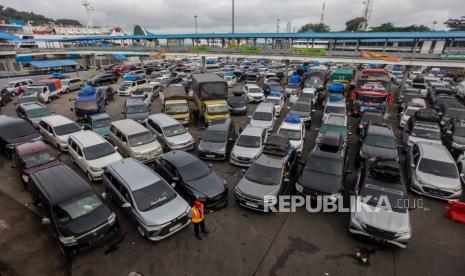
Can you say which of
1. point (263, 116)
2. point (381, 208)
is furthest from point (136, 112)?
point (381, 208)

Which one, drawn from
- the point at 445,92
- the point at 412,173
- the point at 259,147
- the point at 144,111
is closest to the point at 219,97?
the point at 144,111

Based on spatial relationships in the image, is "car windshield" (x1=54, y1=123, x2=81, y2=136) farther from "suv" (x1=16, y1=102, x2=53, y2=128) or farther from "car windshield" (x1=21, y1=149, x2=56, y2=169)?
"suv" (x1=16, y1=102, x2=53, y2=128)

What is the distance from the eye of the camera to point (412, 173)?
10.6 meters

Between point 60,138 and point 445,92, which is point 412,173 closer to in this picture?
point 60,138

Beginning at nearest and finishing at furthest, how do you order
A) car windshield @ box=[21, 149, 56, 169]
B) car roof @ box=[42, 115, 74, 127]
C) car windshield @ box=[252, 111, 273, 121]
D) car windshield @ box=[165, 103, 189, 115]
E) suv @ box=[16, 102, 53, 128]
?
1. car windshield @ box=[21, 149, 56, 169]
2. car roof @ box=[42, 115, 74, 127]
3. car windshield @ box=[252, 111, 273, 121]
4. suv @ box=[16, 102, 53, 128]
5. car windshield @ box=[165, 103, 189, 115]

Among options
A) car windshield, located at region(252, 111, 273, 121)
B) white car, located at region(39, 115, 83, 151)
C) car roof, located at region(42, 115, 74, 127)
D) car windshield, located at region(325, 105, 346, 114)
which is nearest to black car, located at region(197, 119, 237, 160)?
car windshield, located at region(252, 111, 273, 121)

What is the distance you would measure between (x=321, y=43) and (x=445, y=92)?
62.1 meters

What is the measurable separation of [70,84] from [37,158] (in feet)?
76.4

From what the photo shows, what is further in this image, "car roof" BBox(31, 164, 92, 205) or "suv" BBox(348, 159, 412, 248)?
"car roof" BBox(31, 164, 92, 205)

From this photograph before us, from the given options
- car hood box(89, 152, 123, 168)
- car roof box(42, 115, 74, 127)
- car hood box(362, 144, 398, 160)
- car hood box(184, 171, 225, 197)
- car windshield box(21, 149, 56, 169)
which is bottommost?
car hood box(184, 171, 225, 197)

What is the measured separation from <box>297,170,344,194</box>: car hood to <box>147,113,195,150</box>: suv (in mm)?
6898

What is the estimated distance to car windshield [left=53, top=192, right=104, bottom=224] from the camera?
7.21m

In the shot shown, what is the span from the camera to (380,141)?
12344mm

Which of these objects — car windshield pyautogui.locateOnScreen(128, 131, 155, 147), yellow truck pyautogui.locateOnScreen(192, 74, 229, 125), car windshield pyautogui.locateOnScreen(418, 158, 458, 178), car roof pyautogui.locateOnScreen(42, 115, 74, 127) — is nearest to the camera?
car windshield pyautogui.locateOnScreen(418, 158, 458, 178)
